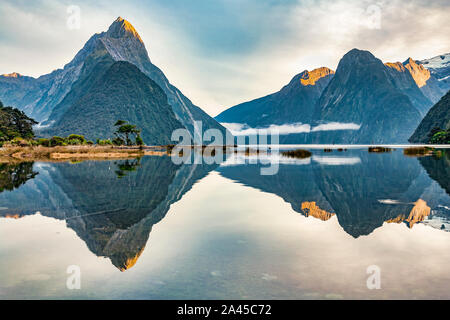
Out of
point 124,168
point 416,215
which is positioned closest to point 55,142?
point 124,168

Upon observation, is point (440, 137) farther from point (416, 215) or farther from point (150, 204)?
point (150, 204)

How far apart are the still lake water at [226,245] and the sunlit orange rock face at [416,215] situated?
0.21ft

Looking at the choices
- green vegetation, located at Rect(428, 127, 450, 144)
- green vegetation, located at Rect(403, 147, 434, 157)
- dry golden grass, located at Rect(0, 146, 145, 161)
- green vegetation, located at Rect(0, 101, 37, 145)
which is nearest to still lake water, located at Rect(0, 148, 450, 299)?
green vegetation, located at Rect(403, 147, 434, 157)

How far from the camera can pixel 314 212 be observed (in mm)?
20156

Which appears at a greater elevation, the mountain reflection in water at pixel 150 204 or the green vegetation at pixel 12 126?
the green vegetation at pixel 12 126

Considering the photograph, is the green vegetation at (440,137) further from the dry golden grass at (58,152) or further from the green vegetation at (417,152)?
the dry golden grass at (58,152)

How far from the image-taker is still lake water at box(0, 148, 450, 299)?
904 centimetres

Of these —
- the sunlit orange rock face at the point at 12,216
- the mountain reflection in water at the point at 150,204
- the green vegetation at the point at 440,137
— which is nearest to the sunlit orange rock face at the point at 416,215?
the mountain reflection in water at the point at 150,204

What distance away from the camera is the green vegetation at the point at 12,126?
110 m

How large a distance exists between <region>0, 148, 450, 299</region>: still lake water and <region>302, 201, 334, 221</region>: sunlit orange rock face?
0.07 m

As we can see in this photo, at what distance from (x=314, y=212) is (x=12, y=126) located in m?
131

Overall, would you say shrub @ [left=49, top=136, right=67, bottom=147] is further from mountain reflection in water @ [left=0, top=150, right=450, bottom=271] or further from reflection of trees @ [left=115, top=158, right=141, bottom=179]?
mountain reflection in water @ [left=0, top=150, right=450, bottom=271]
